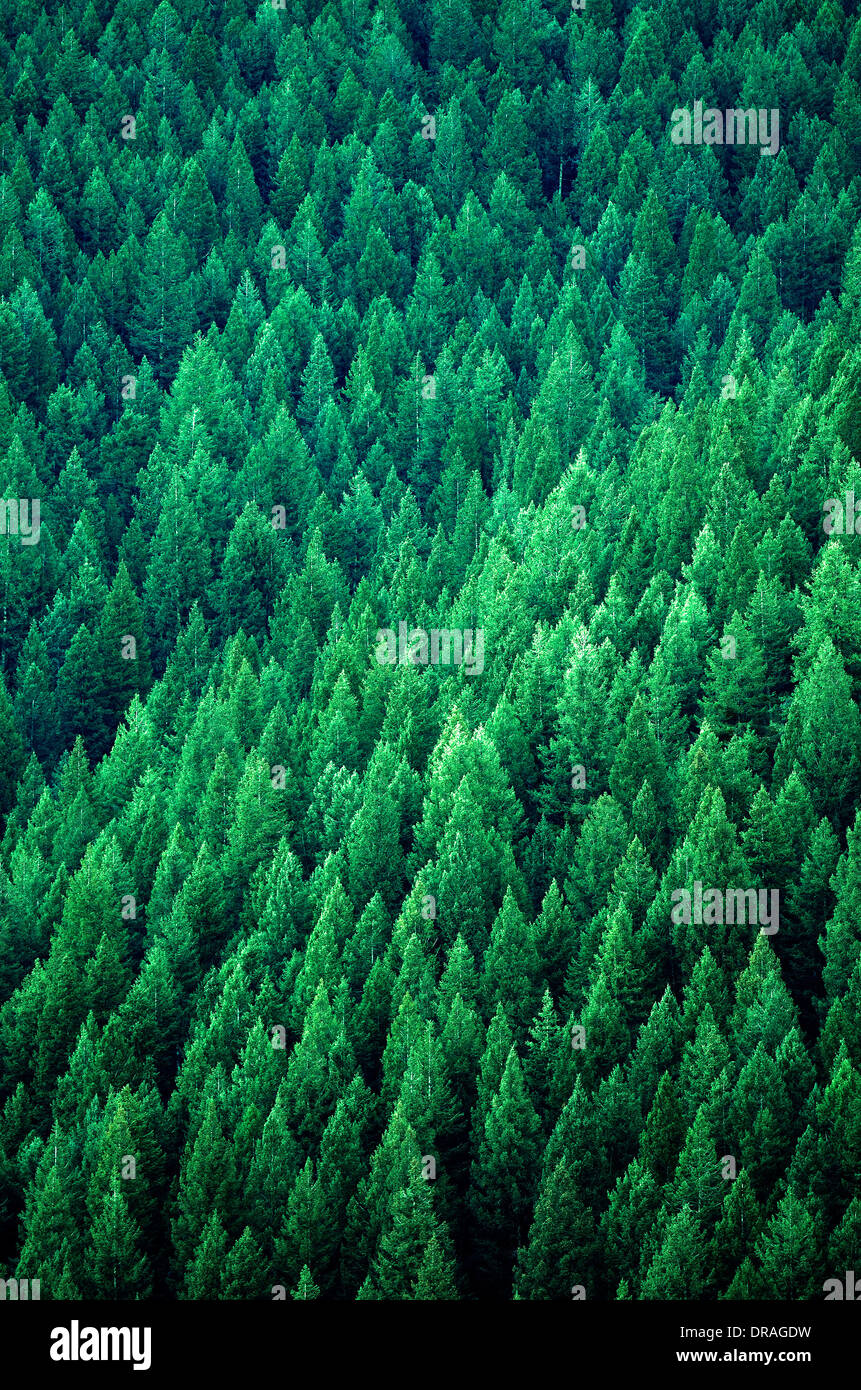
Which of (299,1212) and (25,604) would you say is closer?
(299,1212)

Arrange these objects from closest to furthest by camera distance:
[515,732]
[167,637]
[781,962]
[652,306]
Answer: [781,962] → [515,732] → [167,637] → [652,306]

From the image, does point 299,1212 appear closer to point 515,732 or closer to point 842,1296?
point 842,1296

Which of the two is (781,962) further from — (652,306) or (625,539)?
(652,306)
